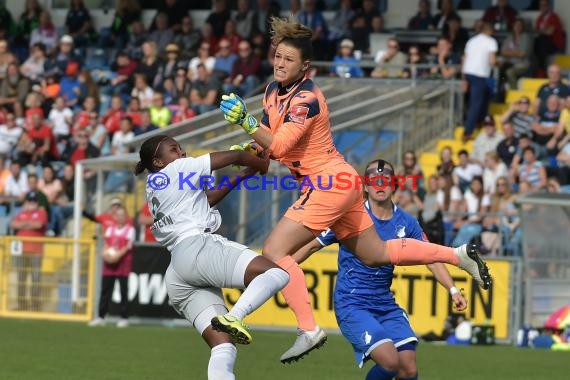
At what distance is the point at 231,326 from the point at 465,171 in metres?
12.3

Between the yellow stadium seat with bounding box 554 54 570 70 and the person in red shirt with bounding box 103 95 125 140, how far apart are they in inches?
294

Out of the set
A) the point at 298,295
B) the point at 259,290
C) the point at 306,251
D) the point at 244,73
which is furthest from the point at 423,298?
the point at 259,290

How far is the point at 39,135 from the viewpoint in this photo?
79.3 feet

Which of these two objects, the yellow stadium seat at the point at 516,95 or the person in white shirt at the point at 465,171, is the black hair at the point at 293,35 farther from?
the yellow stadium seat at the point at 516,95

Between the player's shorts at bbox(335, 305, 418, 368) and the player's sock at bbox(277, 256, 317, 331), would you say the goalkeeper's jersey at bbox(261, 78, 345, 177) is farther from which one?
the player's shorts at bbox(335, 305, 418, 368)

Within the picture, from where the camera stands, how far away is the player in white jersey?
29.5ft

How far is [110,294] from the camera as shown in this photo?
767 inches

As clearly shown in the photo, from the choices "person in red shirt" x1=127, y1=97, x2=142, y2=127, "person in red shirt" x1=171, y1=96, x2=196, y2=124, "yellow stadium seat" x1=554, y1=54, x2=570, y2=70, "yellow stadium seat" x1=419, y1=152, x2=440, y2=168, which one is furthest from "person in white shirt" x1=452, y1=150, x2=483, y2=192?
"person in red shirt" x1=127, y1=97, x2=142, y2=127

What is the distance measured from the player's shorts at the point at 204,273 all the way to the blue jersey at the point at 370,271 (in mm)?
1207

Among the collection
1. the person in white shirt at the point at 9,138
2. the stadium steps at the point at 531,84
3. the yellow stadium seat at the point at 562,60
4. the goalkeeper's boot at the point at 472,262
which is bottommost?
the person in white shirt at the point at 9,138

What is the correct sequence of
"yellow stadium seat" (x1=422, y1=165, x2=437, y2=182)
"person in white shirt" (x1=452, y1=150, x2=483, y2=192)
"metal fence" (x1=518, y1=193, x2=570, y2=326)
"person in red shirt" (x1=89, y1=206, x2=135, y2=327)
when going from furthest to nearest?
1. "yellow stadium seat" (x1=422, y1=165, x2=437, y2=182)
2. "person in white shirt" (x1=452, y1=150, x2=483, y2=192)
3. "person in red shirt" (x1=89, y1=206, x2=135, y2=327)
4. "metal fence" (x1=518, y1=193, x2=570, y2=326)

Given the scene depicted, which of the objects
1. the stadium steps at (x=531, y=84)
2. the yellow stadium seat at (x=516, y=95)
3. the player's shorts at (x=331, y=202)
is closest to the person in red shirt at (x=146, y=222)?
the yellow stadium seat at (x=516, y=95)

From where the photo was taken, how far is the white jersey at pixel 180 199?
9.16 meters

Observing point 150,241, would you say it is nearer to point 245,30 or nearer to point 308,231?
point 245,30
